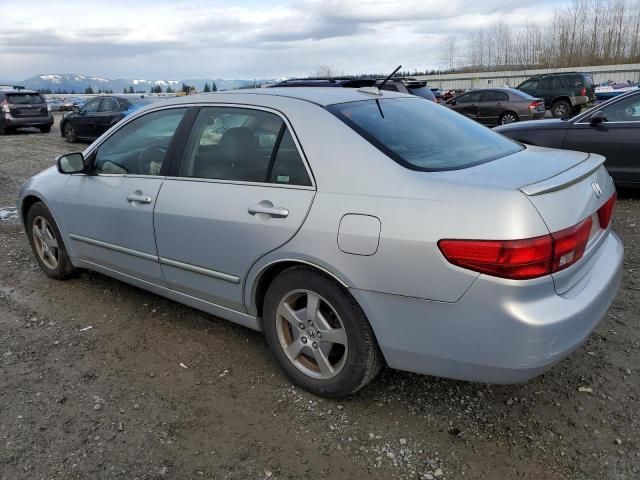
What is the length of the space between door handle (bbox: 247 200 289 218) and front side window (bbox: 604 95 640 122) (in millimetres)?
5918

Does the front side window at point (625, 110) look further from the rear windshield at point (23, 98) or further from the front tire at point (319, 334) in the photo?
the rear windshield at point (23, 98)

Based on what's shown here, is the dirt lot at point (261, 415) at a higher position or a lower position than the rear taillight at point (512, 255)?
lower

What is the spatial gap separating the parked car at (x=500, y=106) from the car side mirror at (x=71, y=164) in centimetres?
1560

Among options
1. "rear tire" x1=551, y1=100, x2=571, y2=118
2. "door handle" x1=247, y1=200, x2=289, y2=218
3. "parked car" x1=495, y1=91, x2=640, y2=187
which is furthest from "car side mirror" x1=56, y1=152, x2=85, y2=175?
"rear tire" x1=551, y1=100, x2=571, y2=118

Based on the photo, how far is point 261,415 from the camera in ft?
9.25

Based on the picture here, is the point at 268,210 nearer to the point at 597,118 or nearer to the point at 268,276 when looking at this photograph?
the point at 268,276

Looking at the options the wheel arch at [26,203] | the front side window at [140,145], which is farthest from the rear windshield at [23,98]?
the front side window at [140,145]

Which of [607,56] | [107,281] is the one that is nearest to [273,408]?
[107,281]

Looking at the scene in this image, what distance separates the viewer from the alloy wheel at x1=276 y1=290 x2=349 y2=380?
2748mm

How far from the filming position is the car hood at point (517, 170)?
2.39 metres

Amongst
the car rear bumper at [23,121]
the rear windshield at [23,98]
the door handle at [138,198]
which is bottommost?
the car rear bumper at [23,121]

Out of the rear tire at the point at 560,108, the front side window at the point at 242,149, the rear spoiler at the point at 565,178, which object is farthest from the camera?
the rear tire at the point at 560,108

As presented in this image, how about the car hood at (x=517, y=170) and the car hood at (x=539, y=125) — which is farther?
the car hood at (x=539, y=125)

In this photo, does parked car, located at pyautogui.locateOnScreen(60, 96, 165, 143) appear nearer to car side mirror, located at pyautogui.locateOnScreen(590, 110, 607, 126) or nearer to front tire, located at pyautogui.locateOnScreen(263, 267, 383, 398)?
car side mirror, located at pyautogui.locateOnScreen(590, 110, 607, 126)
